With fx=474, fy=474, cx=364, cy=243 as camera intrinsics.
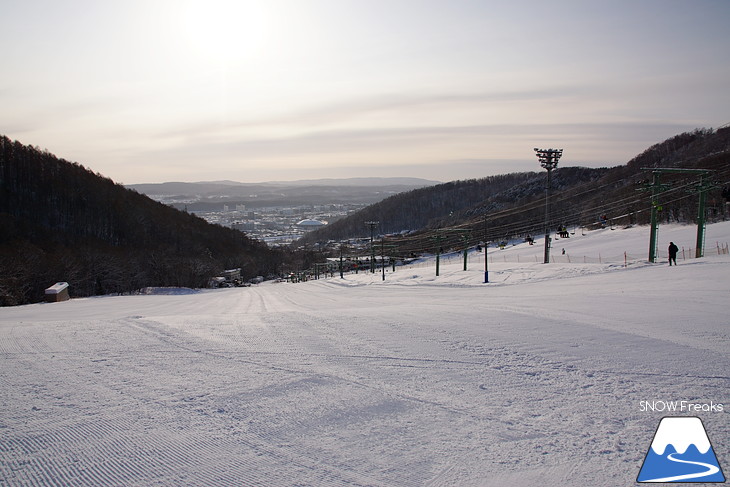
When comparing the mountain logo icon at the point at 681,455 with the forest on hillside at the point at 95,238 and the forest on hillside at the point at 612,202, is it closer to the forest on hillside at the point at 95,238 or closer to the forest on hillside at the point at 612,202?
the forest on hillside at the point at 612,202

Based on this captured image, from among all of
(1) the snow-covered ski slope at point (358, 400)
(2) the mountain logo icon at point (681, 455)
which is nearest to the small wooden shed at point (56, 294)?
(1) the snow-covered ski slope at point (358, 400)

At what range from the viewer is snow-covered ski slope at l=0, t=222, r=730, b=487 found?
4.58 m

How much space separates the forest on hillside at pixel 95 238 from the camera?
61.1 m

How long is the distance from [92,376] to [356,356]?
416 centimetres

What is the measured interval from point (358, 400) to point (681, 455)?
11.7 ft

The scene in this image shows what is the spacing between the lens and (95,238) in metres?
101

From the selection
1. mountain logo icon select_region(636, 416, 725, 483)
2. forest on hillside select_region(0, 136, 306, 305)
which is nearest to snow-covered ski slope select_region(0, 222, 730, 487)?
mountain logo icon select_region(636, 416, 725, 483)

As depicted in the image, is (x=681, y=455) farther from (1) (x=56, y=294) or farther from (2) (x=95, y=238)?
(2) (x=95, y=238)

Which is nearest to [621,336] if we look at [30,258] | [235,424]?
[235,424]

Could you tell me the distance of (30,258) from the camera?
55.7 m

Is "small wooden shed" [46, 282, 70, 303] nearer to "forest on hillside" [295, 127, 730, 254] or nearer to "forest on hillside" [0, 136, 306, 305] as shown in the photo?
"forest on hillside" [0, 136, 306, 305]

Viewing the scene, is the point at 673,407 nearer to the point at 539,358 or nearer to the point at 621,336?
the point at 539,358

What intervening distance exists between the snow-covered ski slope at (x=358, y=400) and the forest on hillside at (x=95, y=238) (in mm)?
47547

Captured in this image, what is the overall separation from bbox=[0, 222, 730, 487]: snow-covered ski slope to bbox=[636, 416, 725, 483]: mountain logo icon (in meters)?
0.12
